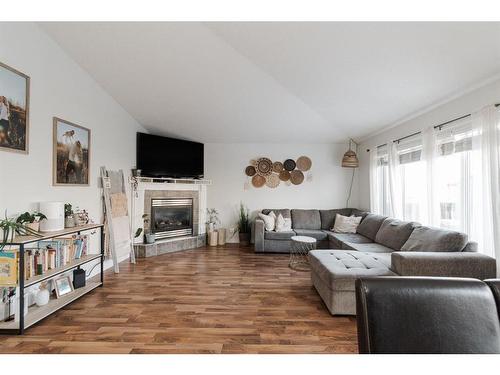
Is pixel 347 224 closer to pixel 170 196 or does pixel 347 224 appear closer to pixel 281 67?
pixel 281 67

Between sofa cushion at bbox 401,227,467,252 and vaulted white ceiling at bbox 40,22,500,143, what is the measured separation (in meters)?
1.61

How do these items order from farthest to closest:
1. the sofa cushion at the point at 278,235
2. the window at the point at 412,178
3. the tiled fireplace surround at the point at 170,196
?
the sofa cushion at the point at 278,235, the tiled fireplace surround at the point at 170,196, the window at the point at 412,178

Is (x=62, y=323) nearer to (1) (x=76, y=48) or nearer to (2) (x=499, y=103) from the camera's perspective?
(1) (x=76, y=48)

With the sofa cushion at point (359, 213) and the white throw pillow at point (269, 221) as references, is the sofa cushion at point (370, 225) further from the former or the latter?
the white throw pillow at point (269, 221)

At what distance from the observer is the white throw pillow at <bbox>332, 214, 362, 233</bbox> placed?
498cm

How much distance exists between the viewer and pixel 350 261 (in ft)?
9.46

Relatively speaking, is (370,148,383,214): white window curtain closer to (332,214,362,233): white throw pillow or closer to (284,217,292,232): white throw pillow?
(332,214,362,233): white throw pillow

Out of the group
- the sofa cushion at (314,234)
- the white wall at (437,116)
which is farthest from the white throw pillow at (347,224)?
the white wall at (437,116)

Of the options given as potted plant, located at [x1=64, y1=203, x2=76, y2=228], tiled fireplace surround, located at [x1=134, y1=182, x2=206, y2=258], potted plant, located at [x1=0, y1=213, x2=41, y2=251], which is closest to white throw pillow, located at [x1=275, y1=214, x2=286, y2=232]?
tiled fireplace surround, located at [x1=134, y1=182, x2=206, y2=258]

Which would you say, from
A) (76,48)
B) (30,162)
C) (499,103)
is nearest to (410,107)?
(499,103)

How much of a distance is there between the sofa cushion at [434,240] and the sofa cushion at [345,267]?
1.13 ft

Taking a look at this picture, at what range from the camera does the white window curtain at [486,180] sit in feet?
8.16

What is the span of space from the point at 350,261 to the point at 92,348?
98.7 inches

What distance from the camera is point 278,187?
6.04 m
